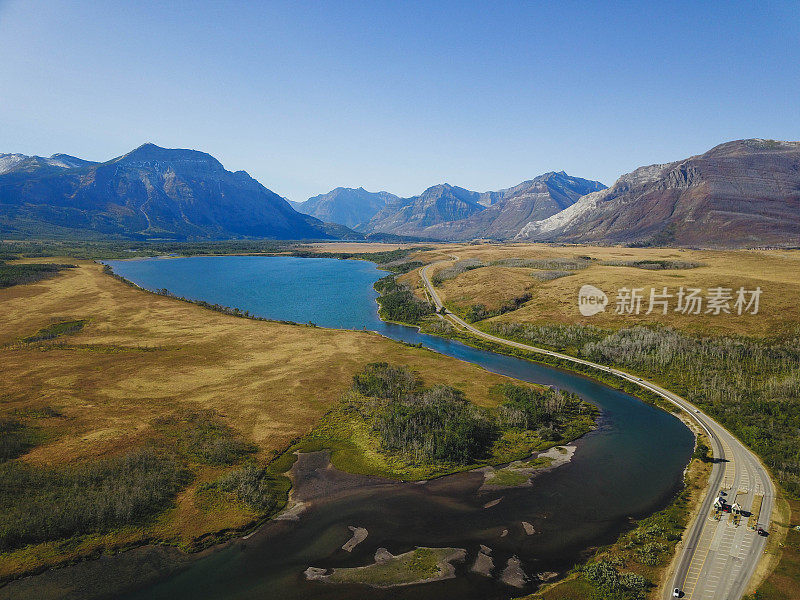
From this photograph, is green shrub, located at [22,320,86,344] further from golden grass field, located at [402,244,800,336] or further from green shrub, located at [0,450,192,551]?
golden grass field, located at [402,244,800,336]

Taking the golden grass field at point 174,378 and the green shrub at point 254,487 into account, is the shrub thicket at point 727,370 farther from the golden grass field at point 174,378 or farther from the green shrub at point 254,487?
the green shrub at point 254,487

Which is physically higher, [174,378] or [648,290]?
[648,290]

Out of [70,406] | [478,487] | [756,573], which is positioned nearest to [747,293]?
[756,573]

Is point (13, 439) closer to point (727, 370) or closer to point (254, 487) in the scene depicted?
point (254, 487)

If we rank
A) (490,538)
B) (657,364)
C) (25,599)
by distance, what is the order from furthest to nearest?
(657,364)
(490,538)
(25,599)

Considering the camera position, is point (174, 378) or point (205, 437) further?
point (174, 378)

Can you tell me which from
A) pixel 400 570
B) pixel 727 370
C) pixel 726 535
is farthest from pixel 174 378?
pixel 727 370

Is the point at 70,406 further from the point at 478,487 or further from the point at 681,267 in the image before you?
the point at 681,267

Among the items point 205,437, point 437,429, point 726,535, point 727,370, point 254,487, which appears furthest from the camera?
point 727,370
